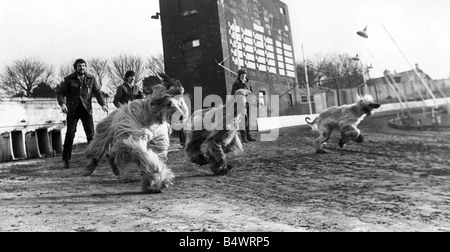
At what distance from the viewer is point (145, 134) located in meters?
3.91

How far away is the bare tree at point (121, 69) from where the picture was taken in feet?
26.7

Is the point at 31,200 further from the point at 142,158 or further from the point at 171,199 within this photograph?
the point at 171,199

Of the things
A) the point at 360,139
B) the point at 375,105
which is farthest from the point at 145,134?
the point at 375,105

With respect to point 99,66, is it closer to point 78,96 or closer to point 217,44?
point 78,96

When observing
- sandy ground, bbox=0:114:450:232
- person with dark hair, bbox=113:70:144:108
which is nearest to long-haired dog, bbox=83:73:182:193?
sandy ground, bbox=0:114:450:232

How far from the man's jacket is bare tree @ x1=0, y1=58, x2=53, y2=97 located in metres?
2.04

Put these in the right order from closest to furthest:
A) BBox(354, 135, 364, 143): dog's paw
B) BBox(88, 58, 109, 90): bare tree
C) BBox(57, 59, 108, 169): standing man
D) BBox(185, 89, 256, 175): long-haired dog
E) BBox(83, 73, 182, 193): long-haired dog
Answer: BBox(83, 73, 182, 193): long-haired dog, BBox(185, 89, 256, 175): long-haired dog, BBox(57, 59, 108, 169): standing man, BBox(354, 135, 364, 143): dog's paw, BBox(88, 58, 109, 90): bare tree

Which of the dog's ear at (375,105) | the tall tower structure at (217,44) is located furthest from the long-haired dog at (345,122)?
the tall tower structure at (217,44)

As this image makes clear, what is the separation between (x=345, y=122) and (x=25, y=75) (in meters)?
7.41

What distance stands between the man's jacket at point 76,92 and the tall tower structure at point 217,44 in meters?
11.9

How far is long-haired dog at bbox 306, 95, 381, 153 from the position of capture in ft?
21.9

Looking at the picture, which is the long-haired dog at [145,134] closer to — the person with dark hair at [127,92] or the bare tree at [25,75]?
the person with dark hair at [127,92]

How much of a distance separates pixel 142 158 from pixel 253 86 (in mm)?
15892

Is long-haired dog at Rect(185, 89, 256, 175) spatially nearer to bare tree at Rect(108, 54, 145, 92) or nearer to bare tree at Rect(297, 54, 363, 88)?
bare tree at Rect(108, 54, 145, 92)
